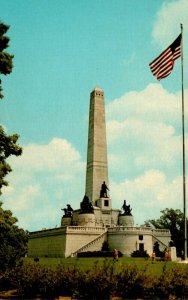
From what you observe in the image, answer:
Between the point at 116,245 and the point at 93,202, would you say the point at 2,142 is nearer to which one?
the point at 116,245

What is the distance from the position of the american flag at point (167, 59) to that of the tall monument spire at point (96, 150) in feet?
114

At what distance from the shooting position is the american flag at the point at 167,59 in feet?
93.6

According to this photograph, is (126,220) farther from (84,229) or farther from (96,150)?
(96,150)

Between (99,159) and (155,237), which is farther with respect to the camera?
(99,159)

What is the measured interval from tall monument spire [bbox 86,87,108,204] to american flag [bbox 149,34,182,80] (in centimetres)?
3481

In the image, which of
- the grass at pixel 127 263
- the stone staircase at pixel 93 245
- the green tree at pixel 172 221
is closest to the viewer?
the grass at pixel 127 263

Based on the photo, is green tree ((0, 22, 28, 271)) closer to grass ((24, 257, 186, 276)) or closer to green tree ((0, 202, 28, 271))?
green tree ((0, 202, 28, 271))

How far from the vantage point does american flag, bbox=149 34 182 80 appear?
93.6ft

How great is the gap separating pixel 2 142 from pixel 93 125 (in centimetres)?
4421

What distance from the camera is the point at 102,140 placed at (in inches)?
2527

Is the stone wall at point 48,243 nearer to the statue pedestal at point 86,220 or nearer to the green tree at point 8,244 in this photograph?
the statue pedestal at point 86,220

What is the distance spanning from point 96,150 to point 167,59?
35.6 m

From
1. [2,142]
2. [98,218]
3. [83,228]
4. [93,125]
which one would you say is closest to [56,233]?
[83,228]

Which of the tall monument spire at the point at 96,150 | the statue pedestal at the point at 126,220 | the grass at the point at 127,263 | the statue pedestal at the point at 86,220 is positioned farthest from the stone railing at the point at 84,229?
the grass at the point at 127,263
